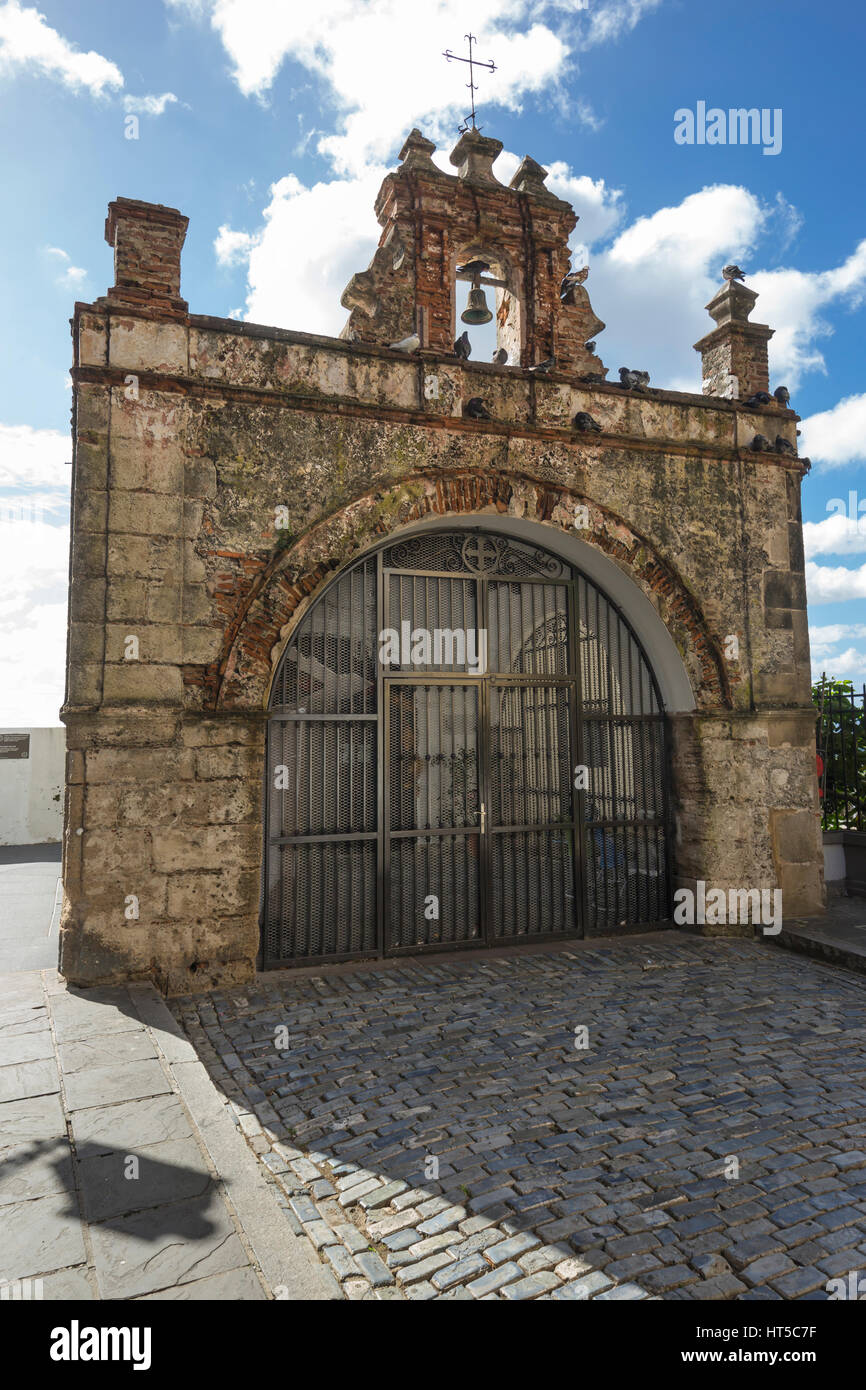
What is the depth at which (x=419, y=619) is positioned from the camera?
21.8ft

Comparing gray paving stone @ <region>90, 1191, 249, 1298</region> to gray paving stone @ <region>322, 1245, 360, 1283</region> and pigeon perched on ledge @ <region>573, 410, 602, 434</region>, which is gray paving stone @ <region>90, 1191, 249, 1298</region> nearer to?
gray paving stone @ <region>322, 1245, 360, 1283</region>

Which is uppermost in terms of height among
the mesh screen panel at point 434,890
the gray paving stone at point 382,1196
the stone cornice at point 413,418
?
the stone cornice at point 413,418

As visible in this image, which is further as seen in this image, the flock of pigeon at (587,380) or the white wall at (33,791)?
the white wall at (33,791)

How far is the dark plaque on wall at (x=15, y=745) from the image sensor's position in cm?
1209

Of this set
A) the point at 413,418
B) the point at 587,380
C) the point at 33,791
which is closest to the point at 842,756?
the point at 587,380

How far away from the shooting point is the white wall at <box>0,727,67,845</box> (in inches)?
472

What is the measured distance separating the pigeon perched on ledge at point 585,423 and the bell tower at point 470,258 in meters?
0.55

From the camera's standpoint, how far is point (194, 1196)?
281 centimetres

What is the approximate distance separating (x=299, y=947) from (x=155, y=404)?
4.01m

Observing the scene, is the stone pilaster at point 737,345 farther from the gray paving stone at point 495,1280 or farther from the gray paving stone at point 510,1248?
the gray paving stone at point 495,1280

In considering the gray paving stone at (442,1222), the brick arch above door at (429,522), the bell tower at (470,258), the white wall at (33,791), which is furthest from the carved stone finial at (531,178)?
the white wall at (33,791)

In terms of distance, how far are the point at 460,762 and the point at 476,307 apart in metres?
4.05

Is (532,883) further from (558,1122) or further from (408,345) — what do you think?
(408,345)

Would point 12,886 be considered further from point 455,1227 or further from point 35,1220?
point 455,1227
